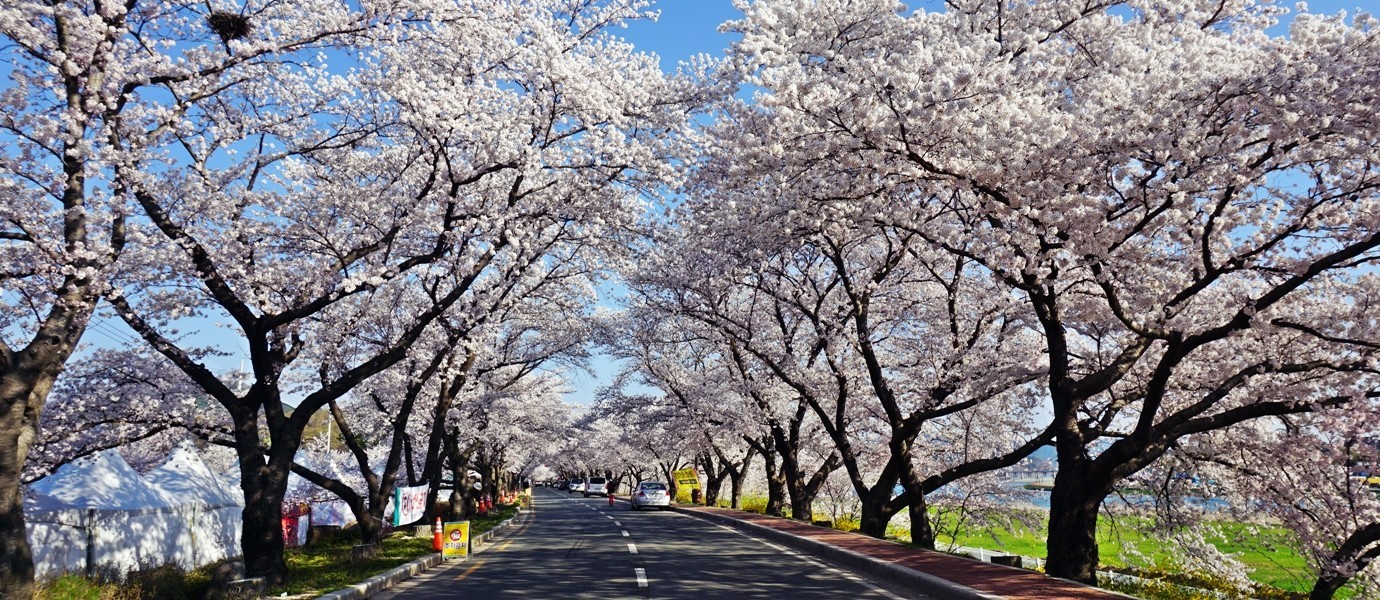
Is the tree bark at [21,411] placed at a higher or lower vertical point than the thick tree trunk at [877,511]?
higher

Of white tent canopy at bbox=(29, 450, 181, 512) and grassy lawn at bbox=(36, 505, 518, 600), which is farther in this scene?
white tent canopy at bbox=(29, 450, 181, 512)

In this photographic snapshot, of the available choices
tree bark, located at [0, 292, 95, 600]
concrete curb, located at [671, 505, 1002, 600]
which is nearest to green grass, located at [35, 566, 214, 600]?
tree bark, located at [0, 292, 95, 600]

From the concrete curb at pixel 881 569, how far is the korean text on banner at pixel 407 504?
8.45 meters

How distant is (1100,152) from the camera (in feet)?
36.2

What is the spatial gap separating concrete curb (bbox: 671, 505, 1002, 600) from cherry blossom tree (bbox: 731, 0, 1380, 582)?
290 cm

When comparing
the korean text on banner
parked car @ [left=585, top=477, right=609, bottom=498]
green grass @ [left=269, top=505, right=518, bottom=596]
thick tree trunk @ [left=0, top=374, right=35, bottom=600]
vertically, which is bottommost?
parked car @ [left=585, top=477, right=609, bottom=498]

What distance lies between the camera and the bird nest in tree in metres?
11.5

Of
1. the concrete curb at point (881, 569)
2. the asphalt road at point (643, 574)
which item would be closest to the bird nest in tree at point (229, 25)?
the asphalt road at point (643, 574)

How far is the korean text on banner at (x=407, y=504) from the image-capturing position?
63.9 ft

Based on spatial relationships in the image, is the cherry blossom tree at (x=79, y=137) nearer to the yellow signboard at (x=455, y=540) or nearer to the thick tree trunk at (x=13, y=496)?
the thick tree trunk at (x=13, y=496)

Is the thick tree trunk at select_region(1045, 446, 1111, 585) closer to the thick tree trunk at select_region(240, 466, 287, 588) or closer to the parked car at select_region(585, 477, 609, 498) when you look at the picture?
the thick tree trunk at select_region(240, 466, 287, 588)

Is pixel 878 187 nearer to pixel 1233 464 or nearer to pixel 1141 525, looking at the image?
pixel 1233 464

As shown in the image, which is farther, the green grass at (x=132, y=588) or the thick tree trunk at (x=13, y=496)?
the green grass at (x=132, y=588)

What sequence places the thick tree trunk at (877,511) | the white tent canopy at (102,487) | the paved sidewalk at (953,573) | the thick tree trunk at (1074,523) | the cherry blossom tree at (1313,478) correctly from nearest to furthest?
1. the paved sidewalk at (953,573)
2. the thick tree trunk at (1074,523)
3. the cherry blossom tree at (1313,478)
4. the white tent canopy at (102,487)
5. the thick tree trunk at (877,511)
